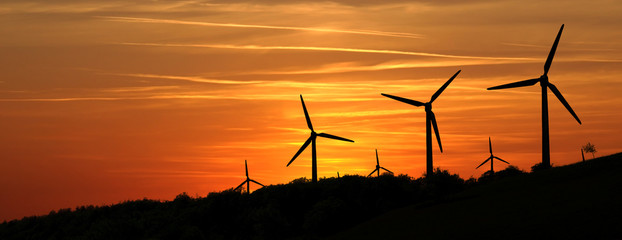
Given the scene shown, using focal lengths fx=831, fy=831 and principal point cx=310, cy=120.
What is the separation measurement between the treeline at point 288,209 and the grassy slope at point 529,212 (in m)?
5.74

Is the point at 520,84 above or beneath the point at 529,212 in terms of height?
above

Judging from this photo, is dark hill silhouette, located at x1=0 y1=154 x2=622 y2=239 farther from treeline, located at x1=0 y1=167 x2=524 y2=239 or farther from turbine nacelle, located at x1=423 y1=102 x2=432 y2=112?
turbine nacelle, located at x1=423 y1=102 x2=432 y2=112

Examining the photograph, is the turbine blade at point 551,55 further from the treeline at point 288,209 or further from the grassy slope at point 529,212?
the grassy slope at point 529,212

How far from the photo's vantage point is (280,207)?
8912 centimetres

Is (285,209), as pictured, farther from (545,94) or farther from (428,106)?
(545,94)

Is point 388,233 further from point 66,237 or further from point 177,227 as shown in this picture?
point 66,237

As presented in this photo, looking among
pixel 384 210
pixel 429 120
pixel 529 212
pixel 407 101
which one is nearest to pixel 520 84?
pixel 429 120

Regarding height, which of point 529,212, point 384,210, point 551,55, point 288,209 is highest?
point 551,55

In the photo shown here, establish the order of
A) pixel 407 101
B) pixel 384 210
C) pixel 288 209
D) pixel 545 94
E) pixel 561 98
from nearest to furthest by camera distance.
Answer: pixel 384 210
pixel 288 209
pixel 545 94
pixel 561 98
pixel 407 101

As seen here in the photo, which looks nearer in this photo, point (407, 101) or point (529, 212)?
point (529, 212)

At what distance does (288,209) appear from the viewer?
8931 cm

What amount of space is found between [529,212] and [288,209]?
34575 mm

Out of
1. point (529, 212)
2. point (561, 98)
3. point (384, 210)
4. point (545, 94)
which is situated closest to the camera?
point (529, 212)

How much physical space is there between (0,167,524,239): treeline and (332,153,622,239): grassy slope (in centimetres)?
574
